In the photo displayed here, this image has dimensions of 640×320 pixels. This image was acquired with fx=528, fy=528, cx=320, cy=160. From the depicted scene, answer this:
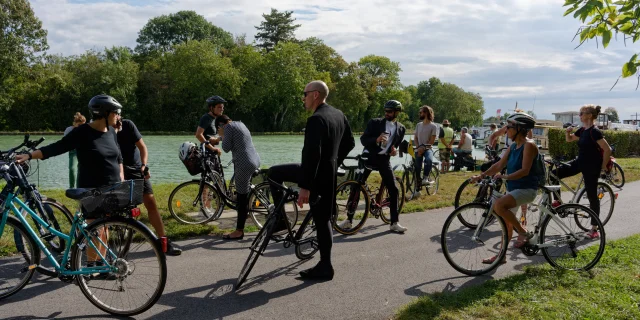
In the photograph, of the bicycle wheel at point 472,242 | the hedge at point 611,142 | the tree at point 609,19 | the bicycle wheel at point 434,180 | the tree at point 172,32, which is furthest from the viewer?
the tree at point 172,32

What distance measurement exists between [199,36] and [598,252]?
3436 inches

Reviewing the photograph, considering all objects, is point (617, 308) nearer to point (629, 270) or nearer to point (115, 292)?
point (629, 270)

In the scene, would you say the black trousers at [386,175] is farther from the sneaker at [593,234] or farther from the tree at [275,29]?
the tree at [275,29]

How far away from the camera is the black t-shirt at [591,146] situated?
23.6ft

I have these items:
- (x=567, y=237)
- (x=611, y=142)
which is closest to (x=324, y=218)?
(x=567, y=237)

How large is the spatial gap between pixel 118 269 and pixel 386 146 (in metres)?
4.47

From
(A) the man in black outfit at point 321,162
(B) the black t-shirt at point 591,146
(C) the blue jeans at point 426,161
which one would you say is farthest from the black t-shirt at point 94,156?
(C) the blue jeans at point 426,161

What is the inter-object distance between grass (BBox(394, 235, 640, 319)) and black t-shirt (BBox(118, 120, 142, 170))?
360 centimetres

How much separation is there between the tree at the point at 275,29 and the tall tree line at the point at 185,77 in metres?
0.16

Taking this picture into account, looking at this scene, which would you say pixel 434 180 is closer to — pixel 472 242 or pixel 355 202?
pixel 355 202

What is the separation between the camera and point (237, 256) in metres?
6.10

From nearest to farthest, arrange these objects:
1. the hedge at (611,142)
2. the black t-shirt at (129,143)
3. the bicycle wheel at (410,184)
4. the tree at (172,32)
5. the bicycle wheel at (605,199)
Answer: the black t-shirt at (129,143) → the bicycle wheel at (605,199) → the bicycle wheel at (410,184) → the hedge at (611,142) → the tree at (172,32)

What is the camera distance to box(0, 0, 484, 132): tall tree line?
5262cm

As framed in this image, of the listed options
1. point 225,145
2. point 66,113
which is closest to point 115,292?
point 225,145
